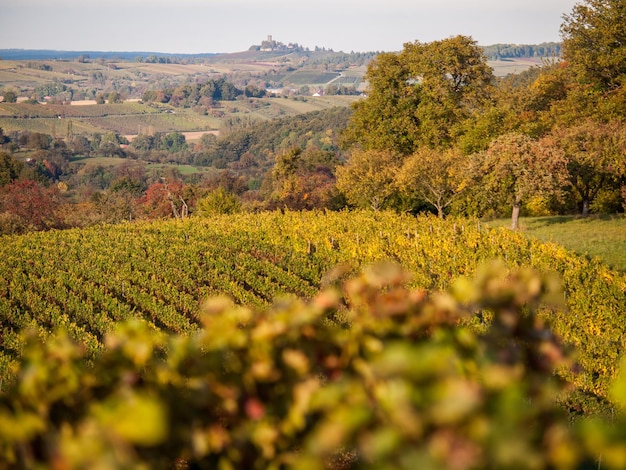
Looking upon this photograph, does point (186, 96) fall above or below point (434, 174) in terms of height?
above

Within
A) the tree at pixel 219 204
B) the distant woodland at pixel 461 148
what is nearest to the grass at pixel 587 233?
the distant woodland at pixel 461 148

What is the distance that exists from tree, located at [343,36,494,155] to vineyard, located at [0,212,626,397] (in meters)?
12.9

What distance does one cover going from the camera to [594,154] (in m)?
24.1

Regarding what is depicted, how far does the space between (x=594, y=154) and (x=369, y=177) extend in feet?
34.0

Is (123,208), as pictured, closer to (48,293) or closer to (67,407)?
(48,293)

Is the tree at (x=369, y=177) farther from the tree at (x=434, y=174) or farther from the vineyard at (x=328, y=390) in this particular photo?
the vineyard at (x=328, y=390)

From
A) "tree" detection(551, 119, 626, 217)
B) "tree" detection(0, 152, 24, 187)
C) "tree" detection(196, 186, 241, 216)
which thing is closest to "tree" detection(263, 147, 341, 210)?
"tree" detection(196, 186, 241, 216)

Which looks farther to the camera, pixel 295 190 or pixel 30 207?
pixel 30 207

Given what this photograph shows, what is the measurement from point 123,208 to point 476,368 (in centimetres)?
4727

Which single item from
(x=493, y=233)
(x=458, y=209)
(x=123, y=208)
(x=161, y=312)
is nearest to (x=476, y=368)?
(x=161, y=312)

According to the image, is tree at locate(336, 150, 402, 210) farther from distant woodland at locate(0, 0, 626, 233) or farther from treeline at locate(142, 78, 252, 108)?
treeline at locate(142, 78, 252, 108)

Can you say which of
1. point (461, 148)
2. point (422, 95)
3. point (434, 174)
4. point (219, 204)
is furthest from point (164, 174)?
point (434, 174)

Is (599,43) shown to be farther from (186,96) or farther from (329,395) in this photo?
(186,96)

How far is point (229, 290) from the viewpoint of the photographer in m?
16.2
